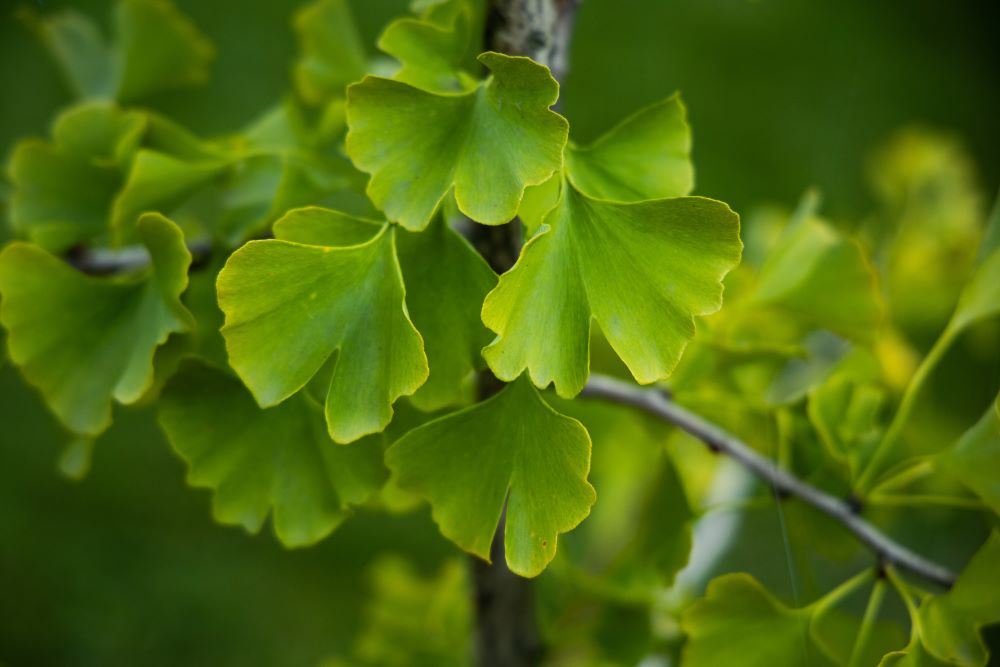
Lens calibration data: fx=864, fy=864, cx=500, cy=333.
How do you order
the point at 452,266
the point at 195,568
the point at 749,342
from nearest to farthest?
the point at 452,266 < the point at 749,342 < the point at 195,568

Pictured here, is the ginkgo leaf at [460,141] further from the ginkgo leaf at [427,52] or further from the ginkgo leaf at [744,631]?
the ginkgo leaf at [744,631]

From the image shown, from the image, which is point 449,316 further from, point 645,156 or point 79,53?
point 79,53

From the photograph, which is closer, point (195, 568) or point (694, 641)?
point (694, 641)

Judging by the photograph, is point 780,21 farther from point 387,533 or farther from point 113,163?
point 113,163

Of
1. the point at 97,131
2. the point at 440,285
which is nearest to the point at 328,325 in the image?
the point at 440,285

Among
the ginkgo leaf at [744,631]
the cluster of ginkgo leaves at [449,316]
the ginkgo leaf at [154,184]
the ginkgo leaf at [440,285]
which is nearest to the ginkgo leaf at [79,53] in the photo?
the cluster of ginkgo leaves at [449,316]

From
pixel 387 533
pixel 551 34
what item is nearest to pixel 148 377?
pixel 551 34
